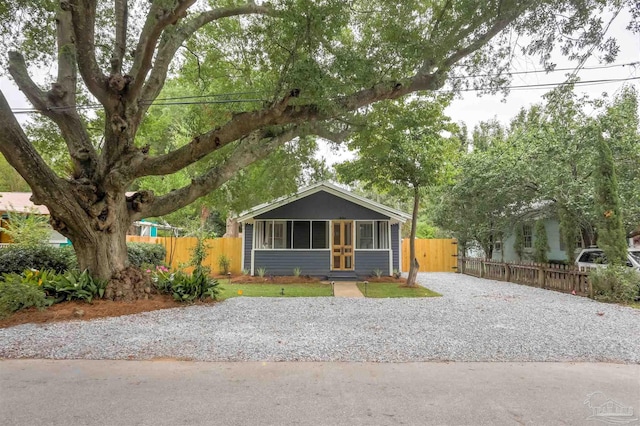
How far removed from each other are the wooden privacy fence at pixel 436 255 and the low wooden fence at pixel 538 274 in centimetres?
181

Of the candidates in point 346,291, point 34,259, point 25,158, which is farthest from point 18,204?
point 346,291

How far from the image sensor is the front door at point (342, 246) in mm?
14867

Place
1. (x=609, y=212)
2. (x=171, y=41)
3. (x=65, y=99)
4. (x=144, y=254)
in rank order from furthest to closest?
(x=144, y=254), (x=609, y=212), (x=171, y=41), (x=65, y=99)

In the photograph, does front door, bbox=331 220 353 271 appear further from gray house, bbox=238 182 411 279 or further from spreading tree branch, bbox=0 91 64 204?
spreading tree branch, bbox=0 91 64 204

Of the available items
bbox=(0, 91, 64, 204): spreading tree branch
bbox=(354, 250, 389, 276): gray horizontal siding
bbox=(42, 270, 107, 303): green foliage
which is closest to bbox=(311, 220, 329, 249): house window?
bbox=(354, 250, 389, 276): gray horizontal siding

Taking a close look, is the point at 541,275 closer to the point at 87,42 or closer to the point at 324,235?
the point at 324,235

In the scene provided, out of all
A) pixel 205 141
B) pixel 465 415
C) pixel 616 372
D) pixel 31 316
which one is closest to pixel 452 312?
pixel 616 372

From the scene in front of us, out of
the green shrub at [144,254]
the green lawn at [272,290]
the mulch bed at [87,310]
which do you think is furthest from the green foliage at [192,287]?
the green shrub at [144,254]

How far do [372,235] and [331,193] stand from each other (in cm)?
254

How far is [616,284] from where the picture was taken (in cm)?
937

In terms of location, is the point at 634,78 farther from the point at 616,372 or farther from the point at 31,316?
the point at 31,316

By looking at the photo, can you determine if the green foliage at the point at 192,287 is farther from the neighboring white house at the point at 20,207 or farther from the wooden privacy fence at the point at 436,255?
the wooden privacy fence at the point at 436,255

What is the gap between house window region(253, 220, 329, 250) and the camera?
15016 millimetres

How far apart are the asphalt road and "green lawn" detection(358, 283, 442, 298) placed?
6.00m
